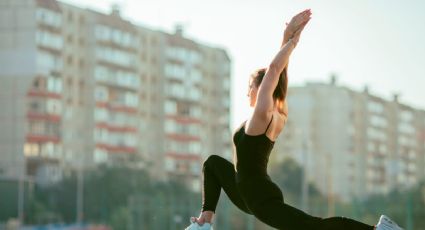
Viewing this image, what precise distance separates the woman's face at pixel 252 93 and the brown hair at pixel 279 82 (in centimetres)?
2

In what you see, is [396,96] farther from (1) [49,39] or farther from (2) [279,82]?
(2) [279,82]

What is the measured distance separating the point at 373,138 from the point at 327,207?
8268 centimetres

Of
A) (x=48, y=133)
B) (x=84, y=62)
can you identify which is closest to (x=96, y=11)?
(x=84, y=62)

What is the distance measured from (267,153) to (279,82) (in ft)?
1.07

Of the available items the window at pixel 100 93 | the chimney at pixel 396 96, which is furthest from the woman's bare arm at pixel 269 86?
the chimney at pixel 396 96

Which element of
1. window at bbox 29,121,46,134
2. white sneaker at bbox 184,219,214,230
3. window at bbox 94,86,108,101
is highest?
window at bbox 94,86,108,101

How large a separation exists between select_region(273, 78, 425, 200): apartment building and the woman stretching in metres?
103

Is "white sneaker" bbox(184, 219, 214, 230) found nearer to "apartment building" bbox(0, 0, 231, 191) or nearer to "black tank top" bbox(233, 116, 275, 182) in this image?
"black tank top" bbox(233, 116, 275, 182)

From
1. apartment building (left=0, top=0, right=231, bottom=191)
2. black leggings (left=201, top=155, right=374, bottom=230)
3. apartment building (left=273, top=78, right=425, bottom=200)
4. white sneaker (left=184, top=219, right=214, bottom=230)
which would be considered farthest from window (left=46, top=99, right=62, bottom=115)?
black leggings (left=201, top=155, right=374, bottom=230)

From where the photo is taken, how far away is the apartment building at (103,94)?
81.2 metres

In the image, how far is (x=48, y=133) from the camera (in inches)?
3305

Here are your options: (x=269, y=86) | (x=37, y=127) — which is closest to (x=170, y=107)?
(x=37, y=127)

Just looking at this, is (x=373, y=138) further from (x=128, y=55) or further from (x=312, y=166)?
(x=128, y=55)

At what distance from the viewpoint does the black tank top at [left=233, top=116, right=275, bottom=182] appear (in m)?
4.98
